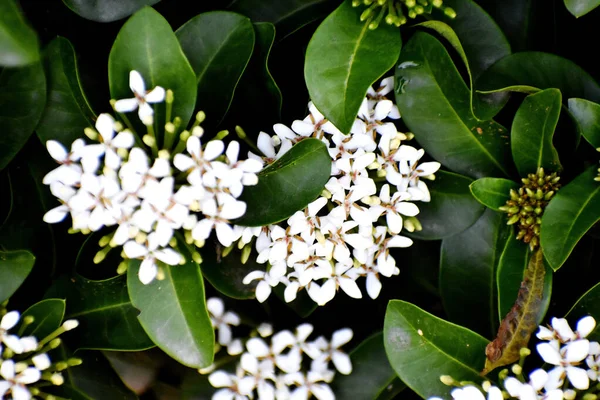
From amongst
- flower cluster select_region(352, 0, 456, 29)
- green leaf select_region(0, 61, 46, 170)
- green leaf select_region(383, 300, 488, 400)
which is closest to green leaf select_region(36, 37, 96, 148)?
green leaf select_region(0, 61, 46, 170)

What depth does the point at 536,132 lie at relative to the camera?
1420 millimetres

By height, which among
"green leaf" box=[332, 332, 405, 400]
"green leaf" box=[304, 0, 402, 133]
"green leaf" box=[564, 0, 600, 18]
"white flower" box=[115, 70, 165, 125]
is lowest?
"green leaf" box=[332, 332, 405, 400]

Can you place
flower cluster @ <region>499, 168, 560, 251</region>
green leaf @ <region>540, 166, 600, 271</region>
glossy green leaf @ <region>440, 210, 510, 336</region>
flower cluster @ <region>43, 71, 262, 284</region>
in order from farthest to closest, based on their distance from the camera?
1. glossy green leaf @ <region>440, 210, 510, 336</region>
2. flower cluster @ <region>499, 168, 560, 251</region>
3. green leaf @ <region>540, 166, 600, 271</region>
4. flower cluster @ <region>43, 71, 262, 284</region>

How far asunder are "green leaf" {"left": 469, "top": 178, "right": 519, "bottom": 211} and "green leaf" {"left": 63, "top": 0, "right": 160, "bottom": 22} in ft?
2.54

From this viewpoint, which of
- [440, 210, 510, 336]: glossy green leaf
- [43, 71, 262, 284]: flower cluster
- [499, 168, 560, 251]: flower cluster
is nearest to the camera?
[43, 71, 262, 284]: flower cluster

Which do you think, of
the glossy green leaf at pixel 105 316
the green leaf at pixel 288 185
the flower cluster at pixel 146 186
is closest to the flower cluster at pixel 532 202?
the green leaf at pixel 288 185

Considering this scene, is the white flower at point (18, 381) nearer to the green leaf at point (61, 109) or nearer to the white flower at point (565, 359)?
the green leaf at point (61, 109)

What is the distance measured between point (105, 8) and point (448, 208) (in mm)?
856

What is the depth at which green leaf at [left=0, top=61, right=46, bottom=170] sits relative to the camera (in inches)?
54.8

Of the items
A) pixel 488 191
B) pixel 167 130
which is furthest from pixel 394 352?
pixel 167 130

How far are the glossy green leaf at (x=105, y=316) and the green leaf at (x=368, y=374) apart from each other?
1.60 ft

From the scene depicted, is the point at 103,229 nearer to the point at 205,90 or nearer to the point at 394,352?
the point at 205,90

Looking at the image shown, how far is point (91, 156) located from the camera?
1.24 metres

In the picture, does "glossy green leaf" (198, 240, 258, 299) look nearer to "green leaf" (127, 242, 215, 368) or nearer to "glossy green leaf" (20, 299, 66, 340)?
"green leaf" (127, 242, 215, 368)
